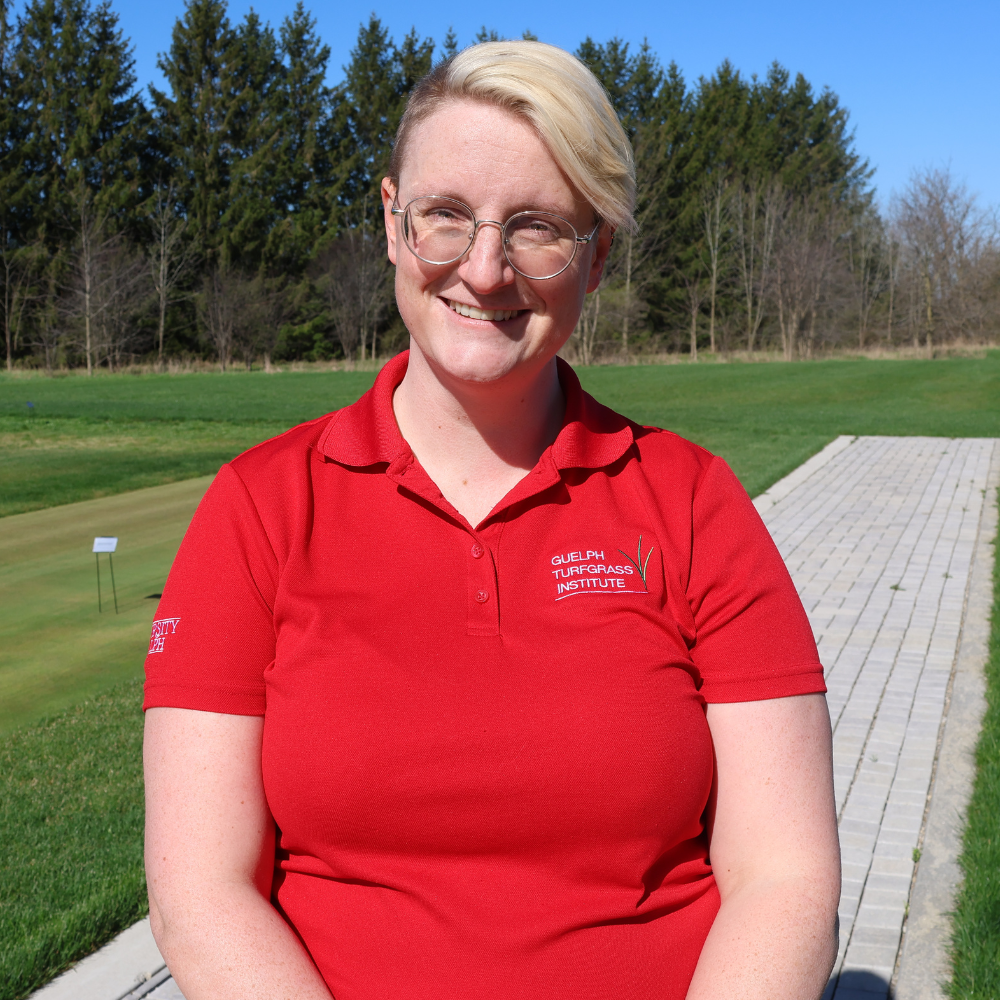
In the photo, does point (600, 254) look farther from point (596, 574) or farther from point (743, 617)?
point (743, 617)

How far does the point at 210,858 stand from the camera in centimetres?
161

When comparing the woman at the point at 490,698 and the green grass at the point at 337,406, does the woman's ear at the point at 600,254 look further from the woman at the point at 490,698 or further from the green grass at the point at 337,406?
the green grass at the point at 337,406

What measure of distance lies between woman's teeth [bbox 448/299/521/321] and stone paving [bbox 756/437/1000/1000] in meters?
2.50

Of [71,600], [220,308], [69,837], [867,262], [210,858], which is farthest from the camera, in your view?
[867,262]

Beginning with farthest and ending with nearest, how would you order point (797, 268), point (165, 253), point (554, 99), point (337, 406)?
point (797, 268) < point (165, 253) < point (337, 406) < point (554, 99)

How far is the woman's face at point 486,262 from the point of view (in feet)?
5.83

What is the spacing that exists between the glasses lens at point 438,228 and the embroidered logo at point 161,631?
77cm

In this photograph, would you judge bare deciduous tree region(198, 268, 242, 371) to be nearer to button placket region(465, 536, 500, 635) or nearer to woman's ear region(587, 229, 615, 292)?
woman's ear region(587, 229, 615, 292)

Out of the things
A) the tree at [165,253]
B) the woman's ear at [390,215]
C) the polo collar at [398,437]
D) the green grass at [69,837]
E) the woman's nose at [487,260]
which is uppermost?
the tree at [165,253]

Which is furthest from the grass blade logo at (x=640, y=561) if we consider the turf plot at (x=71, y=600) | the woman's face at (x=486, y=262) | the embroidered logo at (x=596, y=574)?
the turf plot at (x=71, y=600)

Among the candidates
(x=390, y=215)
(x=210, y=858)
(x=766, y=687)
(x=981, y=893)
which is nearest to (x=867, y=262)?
(x=981, y=893)

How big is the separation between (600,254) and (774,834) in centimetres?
109

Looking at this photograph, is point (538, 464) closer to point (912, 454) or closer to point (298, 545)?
point (298, 545)

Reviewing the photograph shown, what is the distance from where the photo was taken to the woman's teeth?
6.17 ft
